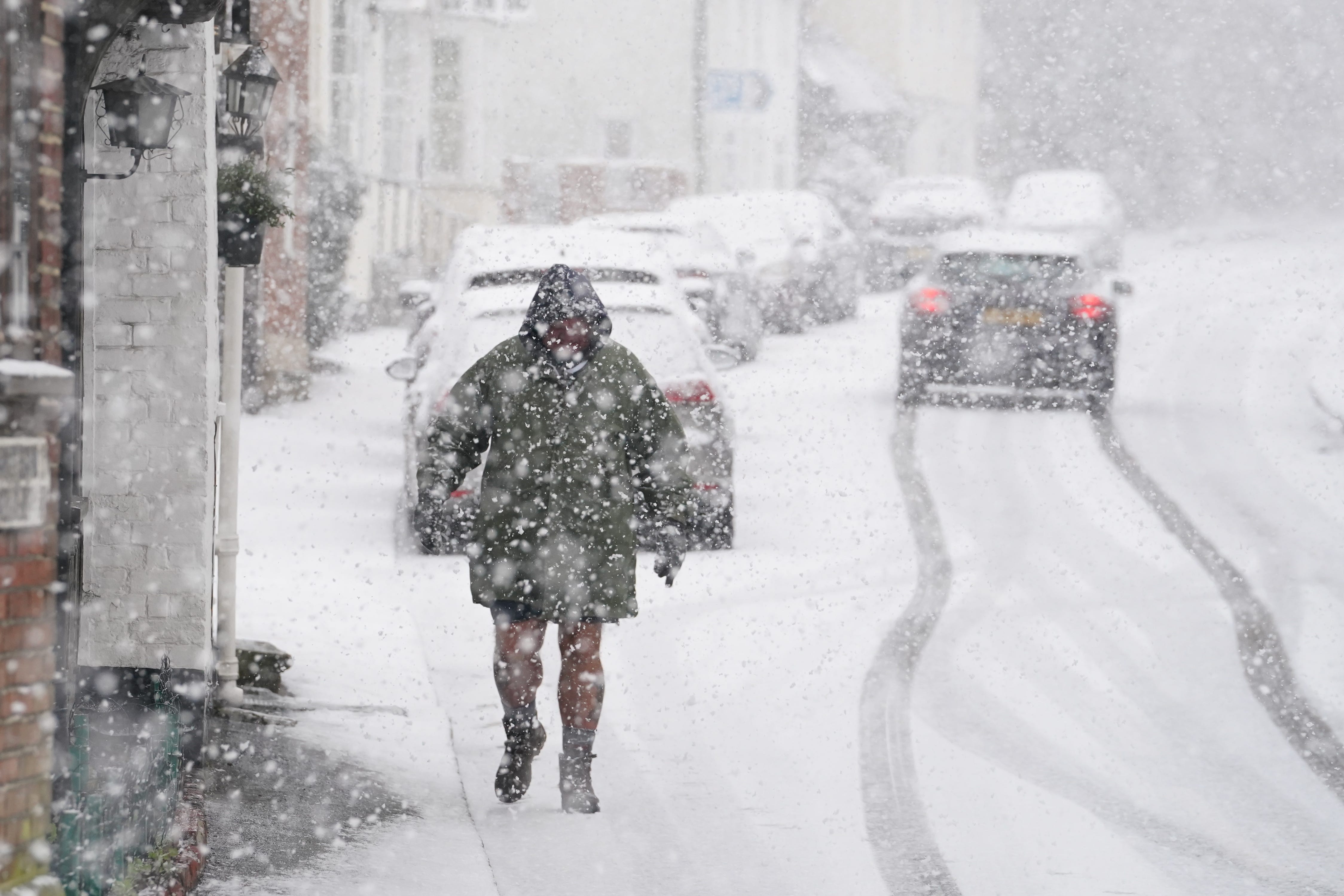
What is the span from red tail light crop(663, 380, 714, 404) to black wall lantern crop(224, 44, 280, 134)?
9.49 feet

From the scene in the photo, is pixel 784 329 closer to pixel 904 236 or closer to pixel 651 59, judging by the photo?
pixel 904 236

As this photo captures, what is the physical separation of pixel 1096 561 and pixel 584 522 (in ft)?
17.8

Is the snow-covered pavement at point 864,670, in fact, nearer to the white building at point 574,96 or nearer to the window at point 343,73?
the window at point 343,73

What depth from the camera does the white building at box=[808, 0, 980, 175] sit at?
51.1 meters

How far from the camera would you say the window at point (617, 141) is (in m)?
39.7

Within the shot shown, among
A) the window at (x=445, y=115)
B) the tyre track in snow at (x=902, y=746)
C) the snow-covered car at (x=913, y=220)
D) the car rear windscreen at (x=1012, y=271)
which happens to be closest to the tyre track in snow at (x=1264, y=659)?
the tyre track in snow at (x=902, y=746)

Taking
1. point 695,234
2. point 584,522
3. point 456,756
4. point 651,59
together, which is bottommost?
point 456,756

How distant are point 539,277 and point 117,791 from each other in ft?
22.6

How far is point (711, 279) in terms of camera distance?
1936cm

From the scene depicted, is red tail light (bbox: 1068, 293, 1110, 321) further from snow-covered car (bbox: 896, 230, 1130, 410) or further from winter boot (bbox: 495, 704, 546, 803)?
winter boot (bbox: 495, 704, 546, 803)

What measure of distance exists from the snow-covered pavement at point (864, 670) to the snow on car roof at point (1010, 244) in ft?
4.82

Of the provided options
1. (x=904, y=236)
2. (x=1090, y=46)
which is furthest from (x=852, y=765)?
(x=1090, y=46)

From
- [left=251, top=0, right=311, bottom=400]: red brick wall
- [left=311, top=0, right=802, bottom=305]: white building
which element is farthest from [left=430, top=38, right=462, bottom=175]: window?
[left=251, top=0, right=311, bottom=400]: red brick wall

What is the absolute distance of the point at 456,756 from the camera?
6.25 m
